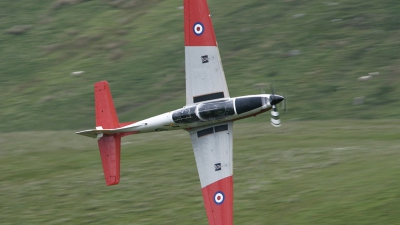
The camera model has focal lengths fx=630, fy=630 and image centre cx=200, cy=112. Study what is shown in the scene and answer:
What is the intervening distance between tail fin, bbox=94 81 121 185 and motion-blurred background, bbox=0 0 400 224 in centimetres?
203

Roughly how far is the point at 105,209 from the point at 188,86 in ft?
18.0

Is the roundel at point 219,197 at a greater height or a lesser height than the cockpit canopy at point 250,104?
lesser

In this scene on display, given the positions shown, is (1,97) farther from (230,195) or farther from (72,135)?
(230,195)

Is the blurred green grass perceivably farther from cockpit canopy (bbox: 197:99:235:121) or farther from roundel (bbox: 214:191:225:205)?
cockpit canopy (bbox: 197:99:235:121)

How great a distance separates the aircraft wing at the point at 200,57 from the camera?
19.9m

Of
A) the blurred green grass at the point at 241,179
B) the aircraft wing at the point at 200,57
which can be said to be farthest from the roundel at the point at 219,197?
the aircraft wing at the point at 200,57

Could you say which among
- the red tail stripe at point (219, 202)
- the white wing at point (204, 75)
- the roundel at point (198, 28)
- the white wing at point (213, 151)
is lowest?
the red tail stripe at point (219, 202)

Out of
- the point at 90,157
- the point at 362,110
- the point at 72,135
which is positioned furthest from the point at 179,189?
the point at 362,110

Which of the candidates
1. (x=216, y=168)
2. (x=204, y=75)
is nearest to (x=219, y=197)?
(x=216, y=168)

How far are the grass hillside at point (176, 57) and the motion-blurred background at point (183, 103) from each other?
3.8 inches

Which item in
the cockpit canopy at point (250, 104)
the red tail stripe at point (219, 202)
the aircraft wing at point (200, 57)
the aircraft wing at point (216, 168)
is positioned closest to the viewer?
the red tail stripe at point (219, 202)

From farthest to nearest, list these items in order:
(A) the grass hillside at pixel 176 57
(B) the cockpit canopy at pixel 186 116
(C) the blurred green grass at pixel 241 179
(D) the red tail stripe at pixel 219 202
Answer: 1. (A) the grass hillside at pixel 176 57
2. (C) the blurred green grass at pixel 241 179
3. (B) the cockpit canopy at pixel 186 116
4. (D) the red tail stripe at pixel 219 202

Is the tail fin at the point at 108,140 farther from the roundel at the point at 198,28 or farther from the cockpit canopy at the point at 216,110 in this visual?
the roundel at the point at 198,28

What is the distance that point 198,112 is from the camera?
19.4 metres
